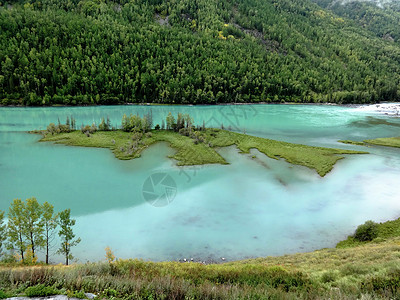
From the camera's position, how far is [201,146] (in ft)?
191

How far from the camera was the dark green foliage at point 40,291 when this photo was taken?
8.82m

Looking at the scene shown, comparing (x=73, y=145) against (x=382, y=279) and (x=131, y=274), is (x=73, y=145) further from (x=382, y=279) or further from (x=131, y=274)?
(x=382, y=279)

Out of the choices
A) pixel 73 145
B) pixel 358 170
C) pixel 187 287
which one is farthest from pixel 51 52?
pixel 187 287

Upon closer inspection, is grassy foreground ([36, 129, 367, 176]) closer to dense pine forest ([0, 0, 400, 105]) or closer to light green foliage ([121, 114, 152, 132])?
light green foliage ([121, 114, 152, 132])

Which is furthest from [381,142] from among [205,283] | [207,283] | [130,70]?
[130,70]

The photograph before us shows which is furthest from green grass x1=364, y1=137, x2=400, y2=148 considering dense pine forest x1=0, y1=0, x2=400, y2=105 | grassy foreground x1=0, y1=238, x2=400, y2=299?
dense pine forest x1=0, y1=0, x2=400, y2=105

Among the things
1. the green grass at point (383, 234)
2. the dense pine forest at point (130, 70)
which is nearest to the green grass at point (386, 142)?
the green grass at point (383, 234)

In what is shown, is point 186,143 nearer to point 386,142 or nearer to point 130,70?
point 386,142

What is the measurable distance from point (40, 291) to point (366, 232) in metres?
30.2

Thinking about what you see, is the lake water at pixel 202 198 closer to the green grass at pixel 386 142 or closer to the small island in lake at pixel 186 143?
the small island in lake at pixel 186 143

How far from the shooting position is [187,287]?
10484mm

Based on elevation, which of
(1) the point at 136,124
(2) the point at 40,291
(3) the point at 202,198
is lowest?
(3) the point at 202,198

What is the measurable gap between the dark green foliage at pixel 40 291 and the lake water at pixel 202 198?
1522 cm

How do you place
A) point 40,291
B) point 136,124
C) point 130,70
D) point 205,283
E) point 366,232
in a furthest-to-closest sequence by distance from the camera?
point 130,70
point 136,124
point 366,232
point 205,283
point 40,291
